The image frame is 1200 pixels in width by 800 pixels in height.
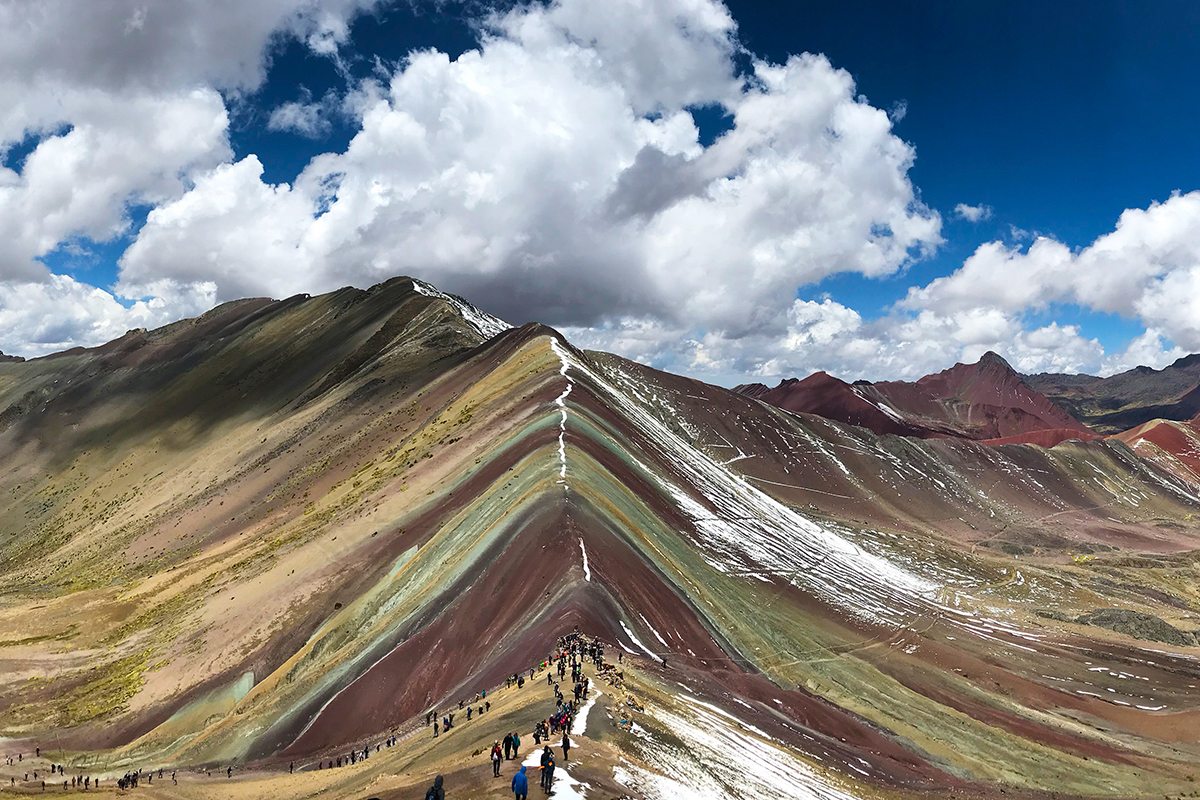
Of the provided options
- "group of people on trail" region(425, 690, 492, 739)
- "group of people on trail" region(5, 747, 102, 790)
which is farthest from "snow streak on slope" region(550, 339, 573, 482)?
"group of people on trail" region(5, 747, 102, 790)

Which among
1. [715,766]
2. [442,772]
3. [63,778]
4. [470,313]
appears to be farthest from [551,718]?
[470,313]

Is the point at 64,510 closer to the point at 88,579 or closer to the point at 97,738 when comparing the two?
the point at 88,579

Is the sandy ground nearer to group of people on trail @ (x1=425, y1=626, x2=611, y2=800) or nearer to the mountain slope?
group of people on trail @ (x1=425, y1=626, x2=611, y2=800)

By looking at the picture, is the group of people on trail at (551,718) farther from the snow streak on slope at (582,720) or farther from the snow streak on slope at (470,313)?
the snow streak on slope at (470,313)

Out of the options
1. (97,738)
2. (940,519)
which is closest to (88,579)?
(97,738)

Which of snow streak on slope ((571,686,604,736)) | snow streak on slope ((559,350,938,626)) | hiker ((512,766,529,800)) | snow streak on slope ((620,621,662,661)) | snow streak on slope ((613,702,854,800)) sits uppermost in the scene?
snow streak on slope ((559,350,938,626))

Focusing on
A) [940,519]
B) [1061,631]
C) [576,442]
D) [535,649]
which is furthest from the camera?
[940,519]
